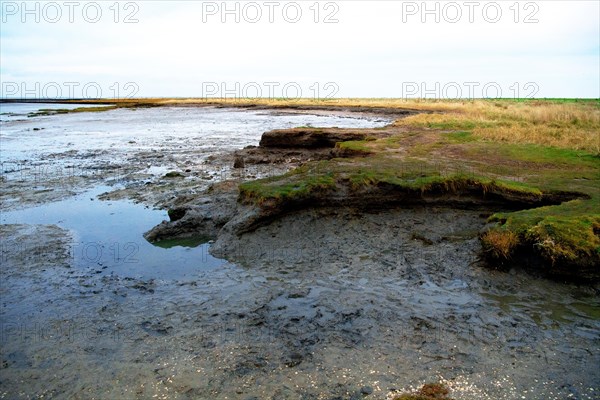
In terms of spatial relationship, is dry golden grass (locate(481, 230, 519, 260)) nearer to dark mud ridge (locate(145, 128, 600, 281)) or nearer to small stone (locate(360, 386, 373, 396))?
dark mud ridge (locate(145, 128, 600, 281))

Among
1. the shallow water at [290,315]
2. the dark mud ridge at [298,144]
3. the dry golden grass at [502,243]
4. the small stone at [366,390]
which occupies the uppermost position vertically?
the dark mud ridge at [298,144]

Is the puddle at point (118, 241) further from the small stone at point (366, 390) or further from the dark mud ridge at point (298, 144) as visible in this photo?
the dark mud ridge at point (298, 144)

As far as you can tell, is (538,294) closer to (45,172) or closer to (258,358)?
(258,358)

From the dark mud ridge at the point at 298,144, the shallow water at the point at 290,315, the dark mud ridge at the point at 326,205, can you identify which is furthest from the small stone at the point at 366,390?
the dark mud ridge at the point at 298,144

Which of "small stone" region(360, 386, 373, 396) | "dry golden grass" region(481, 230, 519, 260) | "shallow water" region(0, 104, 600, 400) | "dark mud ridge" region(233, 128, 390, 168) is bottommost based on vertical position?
"small stone" region(360, 386, 373, 396)

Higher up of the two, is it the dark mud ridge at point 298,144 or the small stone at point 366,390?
the dark mud ridge at point 298,144

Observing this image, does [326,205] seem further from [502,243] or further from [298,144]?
[298,144]

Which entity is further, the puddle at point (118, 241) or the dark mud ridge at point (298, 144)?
the dark mud ridge at point (298, 144)

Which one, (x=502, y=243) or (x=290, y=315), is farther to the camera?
(x=502, y=243)

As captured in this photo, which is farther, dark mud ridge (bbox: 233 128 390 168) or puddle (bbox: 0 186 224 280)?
dark mud ridge (bbox: 233 128 390 168)

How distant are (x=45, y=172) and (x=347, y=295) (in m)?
14.4

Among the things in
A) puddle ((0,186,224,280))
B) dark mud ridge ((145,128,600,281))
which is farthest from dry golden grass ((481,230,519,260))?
puddle ((0,186,224,280))

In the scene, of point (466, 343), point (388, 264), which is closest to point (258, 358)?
point (466, 343)

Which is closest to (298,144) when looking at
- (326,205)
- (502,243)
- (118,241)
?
(326,205)
